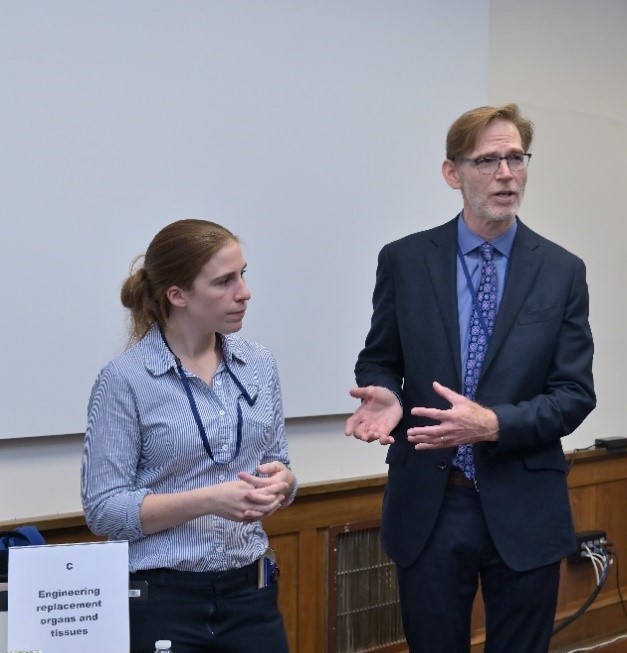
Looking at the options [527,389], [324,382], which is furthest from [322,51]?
[527,389]

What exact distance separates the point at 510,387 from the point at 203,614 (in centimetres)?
82

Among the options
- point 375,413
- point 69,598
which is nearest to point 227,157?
point 375,413

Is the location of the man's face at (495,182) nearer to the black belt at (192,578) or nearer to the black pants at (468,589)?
the black pants at (468,589)

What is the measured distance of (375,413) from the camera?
235 cm

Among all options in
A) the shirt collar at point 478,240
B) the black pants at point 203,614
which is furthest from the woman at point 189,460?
the shirt collar at point 478,240

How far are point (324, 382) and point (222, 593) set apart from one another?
1.54 m

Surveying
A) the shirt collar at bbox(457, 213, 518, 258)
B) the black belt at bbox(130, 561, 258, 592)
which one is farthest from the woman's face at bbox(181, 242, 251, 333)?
the shirt collar at bbox(457, 213, 518, 258)

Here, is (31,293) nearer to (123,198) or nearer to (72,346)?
(72,346)

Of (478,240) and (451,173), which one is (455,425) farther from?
(451,173)

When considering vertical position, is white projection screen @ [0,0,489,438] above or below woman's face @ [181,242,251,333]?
above

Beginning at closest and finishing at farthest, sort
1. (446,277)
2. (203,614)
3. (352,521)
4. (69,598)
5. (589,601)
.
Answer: (69,598), (203,614), (446,277), (352,521), (589,601)

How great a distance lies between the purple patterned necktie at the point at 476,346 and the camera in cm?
230

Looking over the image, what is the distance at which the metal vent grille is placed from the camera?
3.63 meters

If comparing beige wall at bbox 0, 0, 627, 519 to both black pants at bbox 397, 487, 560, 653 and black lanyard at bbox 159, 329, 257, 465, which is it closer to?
black pants at bbox 397, 487, 560, 653
